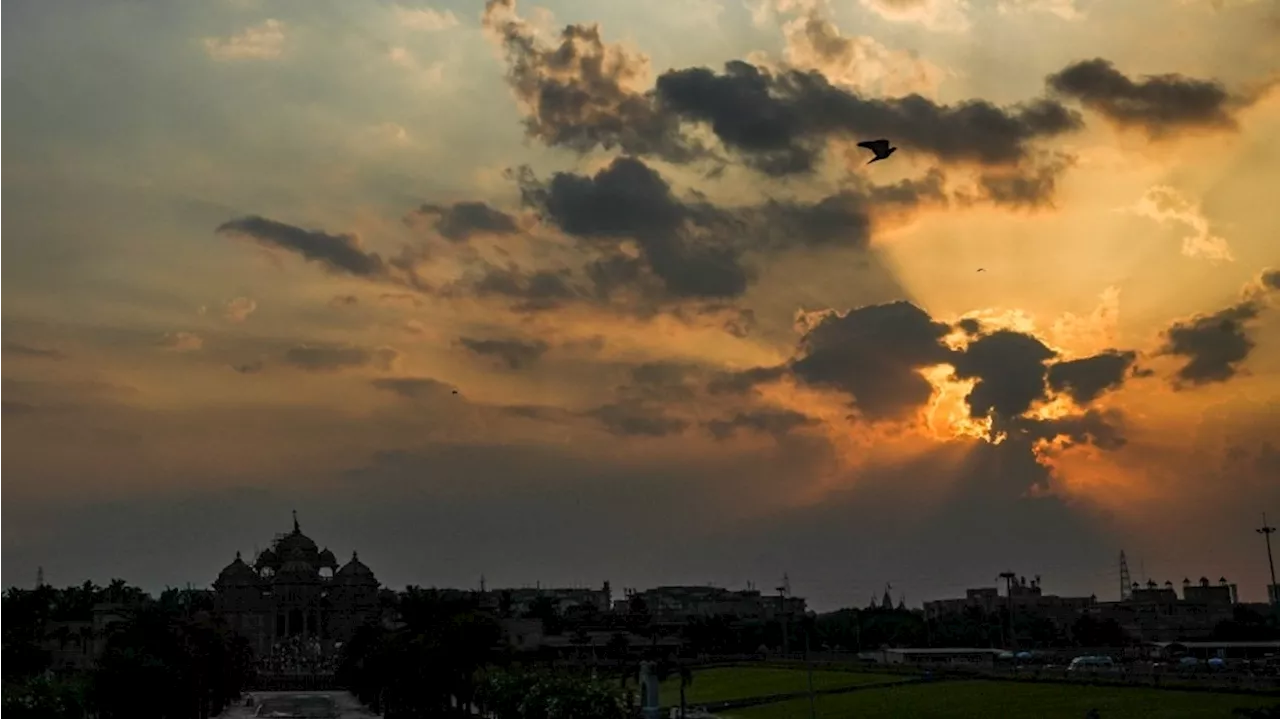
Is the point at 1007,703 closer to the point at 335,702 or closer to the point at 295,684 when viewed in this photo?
the point at 335,702

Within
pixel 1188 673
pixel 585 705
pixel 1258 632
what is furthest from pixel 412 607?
pixel 1258 632

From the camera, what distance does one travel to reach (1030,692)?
105 meters

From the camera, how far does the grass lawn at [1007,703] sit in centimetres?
8644

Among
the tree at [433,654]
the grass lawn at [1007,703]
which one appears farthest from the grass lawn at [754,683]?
the tree at [433,654]

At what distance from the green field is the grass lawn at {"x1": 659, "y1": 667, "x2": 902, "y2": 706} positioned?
8703mm

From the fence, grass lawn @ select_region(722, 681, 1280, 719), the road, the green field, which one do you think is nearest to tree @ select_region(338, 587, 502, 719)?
the road

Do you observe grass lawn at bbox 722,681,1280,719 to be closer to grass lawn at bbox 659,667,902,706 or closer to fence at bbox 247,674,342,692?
grass lawn at bbox 659,667,902,706

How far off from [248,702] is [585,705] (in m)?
73.7

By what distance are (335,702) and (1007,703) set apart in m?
64.5

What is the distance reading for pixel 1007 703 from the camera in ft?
328

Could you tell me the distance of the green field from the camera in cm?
8644

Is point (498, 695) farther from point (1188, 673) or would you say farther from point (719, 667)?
point (719, 667)

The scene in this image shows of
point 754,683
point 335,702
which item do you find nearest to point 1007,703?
point 754,683

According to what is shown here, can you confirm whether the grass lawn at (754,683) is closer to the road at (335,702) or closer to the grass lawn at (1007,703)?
the grass lawn at (1007,703)
